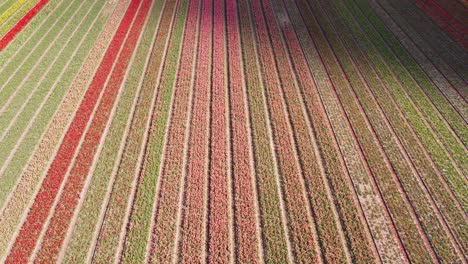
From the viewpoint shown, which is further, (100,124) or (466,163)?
(100,124)

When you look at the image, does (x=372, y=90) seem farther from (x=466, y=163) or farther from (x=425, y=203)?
(x=425, y=203)

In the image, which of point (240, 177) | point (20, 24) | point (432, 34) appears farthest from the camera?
point (20, 24)

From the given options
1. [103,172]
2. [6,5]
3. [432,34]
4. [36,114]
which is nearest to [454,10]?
[432,34]

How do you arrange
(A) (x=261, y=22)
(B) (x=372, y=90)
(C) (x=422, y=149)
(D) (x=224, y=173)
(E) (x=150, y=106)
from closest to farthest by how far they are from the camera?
(D) (x=224, y=173)
(C) (x=422, y=149)
(E) (x=150, y=106)
(B) (x=372, y=90)
(A) (x=261, y=22)

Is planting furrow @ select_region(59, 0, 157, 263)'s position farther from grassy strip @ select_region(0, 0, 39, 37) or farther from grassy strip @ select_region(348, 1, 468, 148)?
grassy strip @ select_region(348, 1, 468, 148)

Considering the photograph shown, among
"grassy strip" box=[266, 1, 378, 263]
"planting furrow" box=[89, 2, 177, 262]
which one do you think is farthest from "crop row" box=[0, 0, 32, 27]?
"grassy strip" box=[266, 1, 378, 263]

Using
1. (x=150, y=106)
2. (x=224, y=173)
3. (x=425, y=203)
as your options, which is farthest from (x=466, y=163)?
(x=150, y=106)

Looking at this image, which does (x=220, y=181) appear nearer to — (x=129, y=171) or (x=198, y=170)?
(x=198, y=170)
